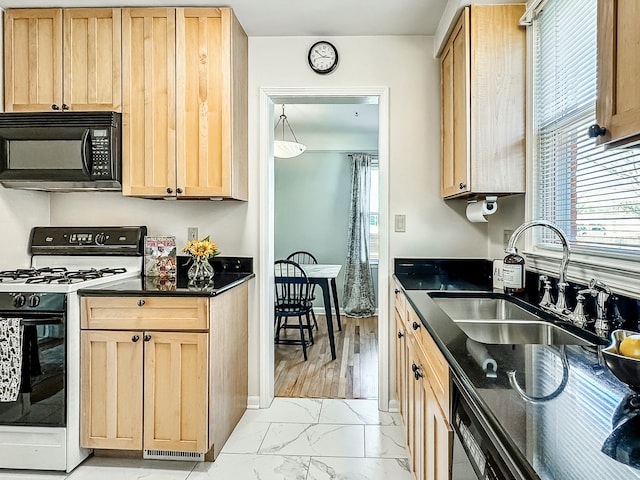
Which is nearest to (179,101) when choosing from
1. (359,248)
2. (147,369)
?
(147,369)

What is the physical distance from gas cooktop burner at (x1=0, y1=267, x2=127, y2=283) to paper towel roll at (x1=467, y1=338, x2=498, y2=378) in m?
1.91

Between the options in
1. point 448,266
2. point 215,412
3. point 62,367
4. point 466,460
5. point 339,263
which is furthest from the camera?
point 339,263

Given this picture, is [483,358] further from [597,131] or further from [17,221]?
[17,221]

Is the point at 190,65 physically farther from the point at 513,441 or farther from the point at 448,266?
the point at 513,441

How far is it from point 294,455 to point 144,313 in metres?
1.08

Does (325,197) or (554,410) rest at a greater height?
(325,197)

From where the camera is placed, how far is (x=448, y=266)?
281 centimetres

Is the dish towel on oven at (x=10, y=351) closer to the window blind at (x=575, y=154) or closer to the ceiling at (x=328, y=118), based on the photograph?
the window blind at (x=575, y=154)

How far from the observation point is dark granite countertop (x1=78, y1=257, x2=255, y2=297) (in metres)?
Answer: 2.14

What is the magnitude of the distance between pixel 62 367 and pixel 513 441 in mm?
2095

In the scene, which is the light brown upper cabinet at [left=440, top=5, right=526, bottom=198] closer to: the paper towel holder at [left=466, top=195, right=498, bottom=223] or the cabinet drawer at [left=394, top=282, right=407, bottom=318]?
the paper towel holder at [left=466, top=195, right=498, bottom=223]

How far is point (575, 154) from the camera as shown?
5.93 ft

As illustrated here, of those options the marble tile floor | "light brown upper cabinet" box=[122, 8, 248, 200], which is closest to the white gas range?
the marble tile floor

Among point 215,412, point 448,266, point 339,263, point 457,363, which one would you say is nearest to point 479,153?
point 448,266
